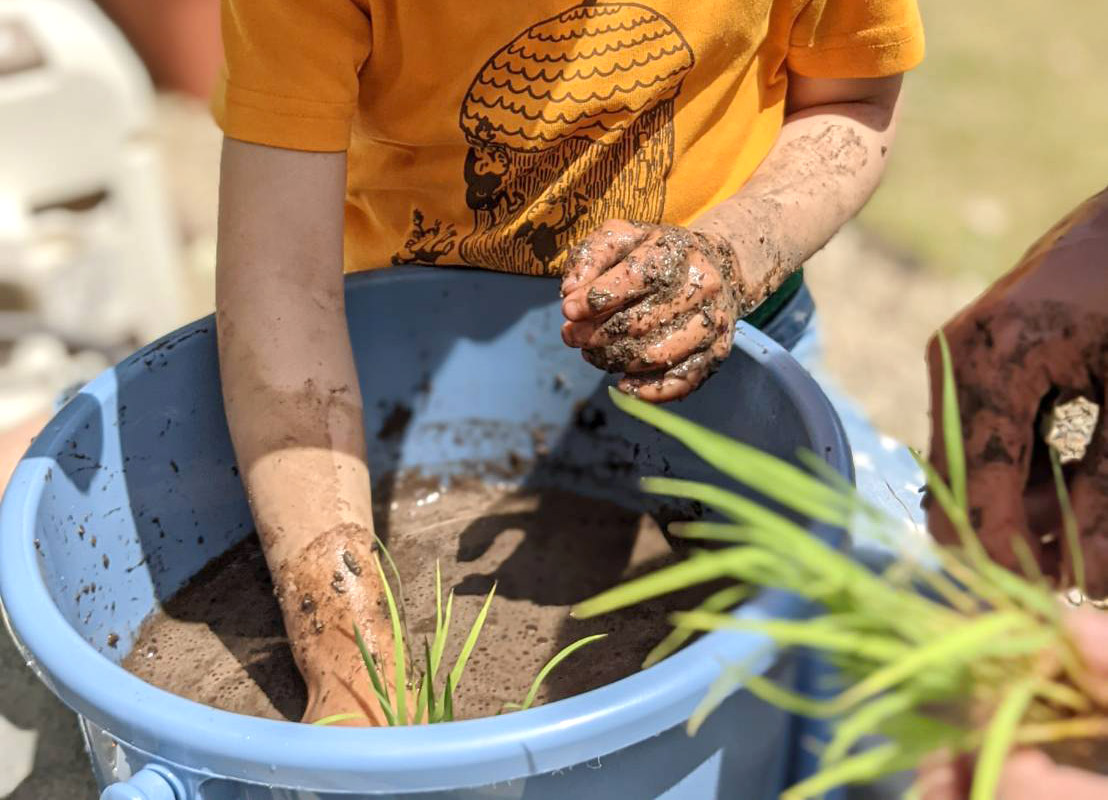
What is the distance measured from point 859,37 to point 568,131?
322mm

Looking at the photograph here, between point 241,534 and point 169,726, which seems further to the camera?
point 241,534

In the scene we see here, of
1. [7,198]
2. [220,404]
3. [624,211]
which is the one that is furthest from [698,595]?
[7,198]

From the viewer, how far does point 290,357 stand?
1134mm

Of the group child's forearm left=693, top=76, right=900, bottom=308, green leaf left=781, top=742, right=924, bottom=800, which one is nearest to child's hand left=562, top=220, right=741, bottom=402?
child's forearm left=693, top=76, right=900, bottom=308

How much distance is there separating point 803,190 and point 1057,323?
1.70 feet

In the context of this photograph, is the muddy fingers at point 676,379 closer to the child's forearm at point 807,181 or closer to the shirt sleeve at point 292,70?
the child's forearm at point 807,181

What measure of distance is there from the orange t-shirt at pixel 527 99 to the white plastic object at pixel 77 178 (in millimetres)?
1143

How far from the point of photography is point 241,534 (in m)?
1.33

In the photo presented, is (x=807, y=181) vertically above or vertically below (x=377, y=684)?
above

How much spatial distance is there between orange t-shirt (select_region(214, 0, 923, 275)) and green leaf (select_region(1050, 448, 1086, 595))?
1.91 ft

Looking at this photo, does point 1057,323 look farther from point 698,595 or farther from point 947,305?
point 947,305

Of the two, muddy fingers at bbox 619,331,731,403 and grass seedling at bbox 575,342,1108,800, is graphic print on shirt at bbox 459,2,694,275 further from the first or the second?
grass seedling at bbox 575,342,1108,800

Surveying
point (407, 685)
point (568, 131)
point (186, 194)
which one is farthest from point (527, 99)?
point (186, 194)

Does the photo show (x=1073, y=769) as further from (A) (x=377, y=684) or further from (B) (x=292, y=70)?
(B) (x=292, y=70)
